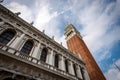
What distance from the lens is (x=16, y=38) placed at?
910cm

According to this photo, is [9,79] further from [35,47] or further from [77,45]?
[77,45]

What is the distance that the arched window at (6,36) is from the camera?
8.28m

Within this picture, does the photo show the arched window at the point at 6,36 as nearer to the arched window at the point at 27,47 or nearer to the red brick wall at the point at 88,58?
the arched window at the point at 27,47

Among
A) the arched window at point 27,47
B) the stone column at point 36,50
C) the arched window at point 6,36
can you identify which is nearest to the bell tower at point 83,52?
the stone column at point 36,50

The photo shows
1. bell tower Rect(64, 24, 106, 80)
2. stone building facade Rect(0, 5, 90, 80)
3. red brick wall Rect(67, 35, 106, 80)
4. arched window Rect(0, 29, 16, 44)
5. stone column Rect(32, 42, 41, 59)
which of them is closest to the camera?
stone building facade Rect(0, 5, 90, 80)

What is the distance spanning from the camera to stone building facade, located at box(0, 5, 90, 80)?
254 inches

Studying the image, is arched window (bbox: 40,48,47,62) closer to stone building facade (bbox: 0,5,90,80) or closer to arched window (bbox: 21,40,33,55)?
stone building facade (bbox: 0,5,90,80)

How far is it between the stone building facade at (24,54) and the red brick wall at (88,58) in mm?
5834

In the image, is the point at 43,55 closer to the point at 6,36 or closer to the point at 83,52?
the point at 6,36

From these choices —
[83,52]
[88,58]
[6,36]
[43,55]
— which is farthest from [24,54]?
[83,52]

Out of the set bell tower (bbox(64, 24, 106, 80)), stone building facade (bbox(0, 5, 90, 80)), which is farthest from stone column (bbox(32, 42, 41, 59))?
bell tower (bbox(64, 24, 106, 80))

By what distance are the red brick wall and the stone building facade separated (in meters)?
5.83

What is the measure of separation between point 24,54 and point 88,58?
17964mm

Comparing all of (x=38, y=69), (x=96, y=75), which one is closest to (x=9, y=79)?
(x=38, y=69)
